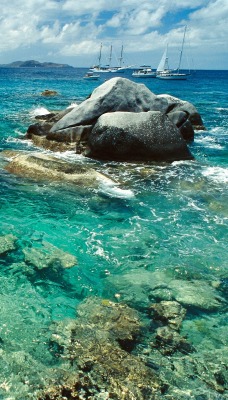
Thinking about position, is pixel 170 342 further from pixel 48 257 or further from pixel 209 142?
pixel 209 142

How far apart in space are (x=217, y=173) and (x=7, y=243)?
10415mm

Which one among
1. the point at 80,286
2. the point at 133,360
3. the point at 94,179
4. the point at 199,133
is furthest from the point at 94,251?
the point at 199,133

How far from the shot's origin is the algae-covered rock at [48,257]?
29.1ft

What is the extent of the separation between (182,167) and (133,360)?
11823mm

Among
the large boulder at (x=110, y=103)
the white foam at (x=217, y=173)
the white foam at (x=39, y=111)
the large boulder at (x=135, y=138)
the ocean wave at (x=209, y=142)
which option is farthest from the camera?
the white foam at (x=39, y=111)

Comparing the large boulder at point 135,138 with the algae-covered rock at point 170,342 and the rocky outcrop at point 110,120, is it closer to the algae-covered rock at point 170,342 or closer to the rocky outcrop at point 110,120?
the rocky outcrop at point 110,120

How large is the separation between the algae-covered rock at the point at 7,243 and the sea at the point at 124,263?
0.20ft

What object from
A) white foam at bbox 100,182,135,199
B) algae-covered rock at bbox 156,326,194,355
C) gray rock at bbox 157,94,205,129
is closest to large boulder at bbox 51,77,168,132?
gray rock at bbox 157,94,205,129

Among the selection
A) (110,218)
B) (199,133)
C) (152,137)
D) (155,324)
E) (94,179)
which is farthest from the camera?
(199,133)

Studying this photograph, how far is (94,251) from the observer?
9.52 meters

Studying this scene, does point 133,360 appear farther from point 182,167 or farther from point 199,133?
point 199,133

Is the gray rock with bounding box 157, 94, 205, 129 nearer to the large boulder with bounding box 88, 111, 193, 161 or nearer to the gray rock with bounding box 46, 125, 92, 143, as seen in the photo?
the large boulder with bounding box 88, 111, 193, 161

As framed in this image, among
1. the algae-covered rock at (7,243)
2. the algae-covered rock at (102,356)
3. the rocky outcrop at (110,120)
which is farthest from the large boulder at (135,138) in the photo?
the algae-covered rock at (102,356)

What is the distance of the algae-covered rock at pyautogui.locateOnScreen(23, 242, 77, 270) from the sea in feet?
0.47
